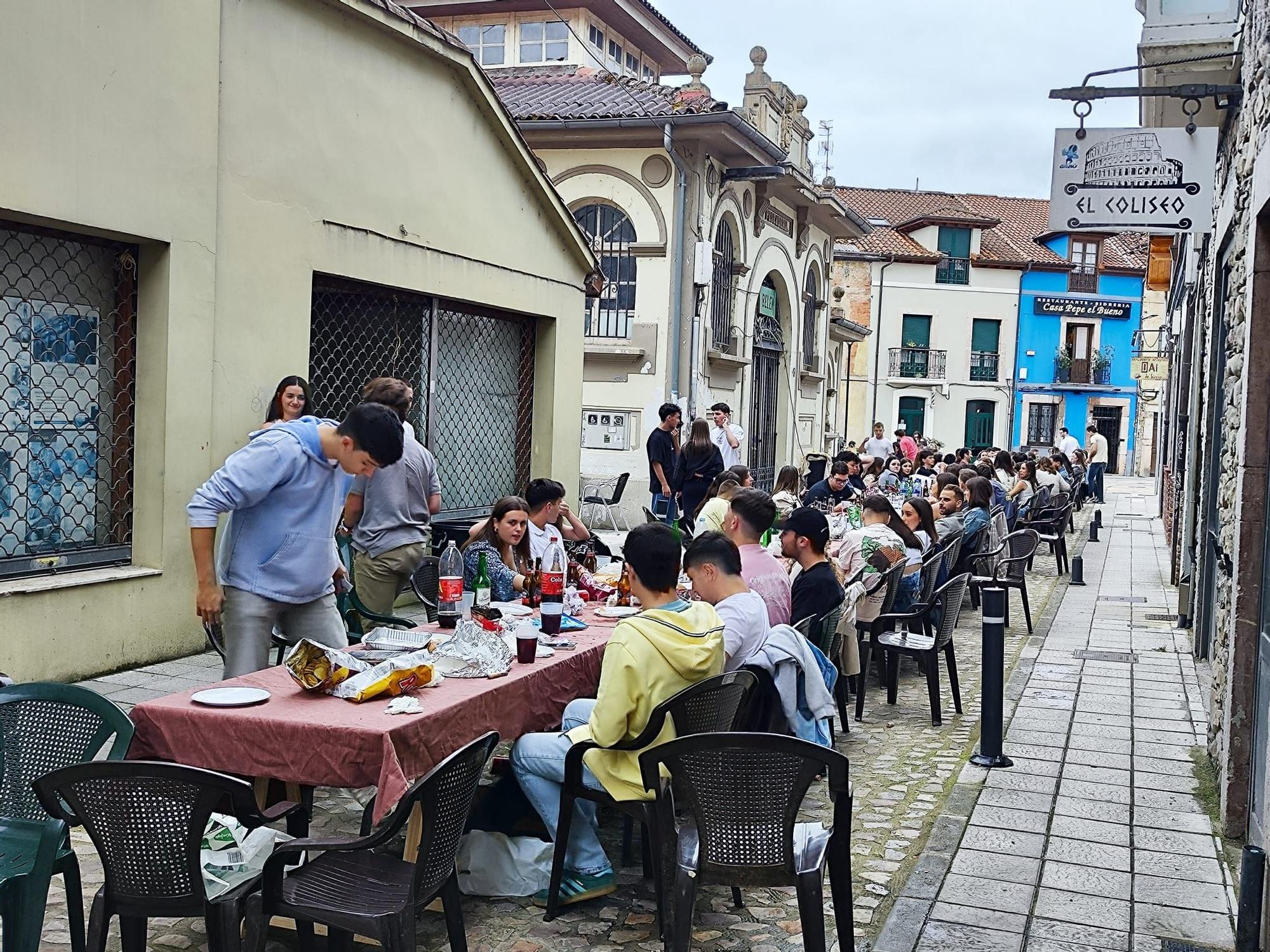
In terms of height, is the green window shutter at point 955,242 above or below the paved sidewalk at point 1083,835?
above

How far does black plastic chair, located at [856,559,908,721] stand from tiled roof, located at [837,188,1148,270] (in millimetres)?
39298

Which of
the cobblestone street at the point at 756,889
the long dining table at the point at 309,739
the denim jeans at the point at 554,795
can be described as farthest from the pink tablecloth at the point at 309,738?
the cobblestone street at the point at 756,889

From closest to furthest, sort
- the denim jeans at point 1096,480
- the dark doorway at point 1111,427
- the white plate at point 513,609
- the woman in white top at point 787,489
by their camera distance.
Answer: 1. the white plate at point 513,609
2. the woman in white top at point 787,489
3. the denim jeans at point 1096,480
4. the dark doorway at point 1111,427

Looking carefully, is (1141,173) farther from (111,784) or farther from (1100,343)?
(1100,343)

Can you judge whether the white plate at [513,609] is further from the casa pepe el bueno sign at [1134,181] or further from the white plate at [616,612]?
the casa pepe el bueno sign at [1134,181]

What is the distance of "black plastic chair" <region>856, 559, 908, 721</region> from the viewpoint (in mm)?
7824

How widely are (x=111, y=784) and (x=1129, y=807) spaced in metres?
4.77

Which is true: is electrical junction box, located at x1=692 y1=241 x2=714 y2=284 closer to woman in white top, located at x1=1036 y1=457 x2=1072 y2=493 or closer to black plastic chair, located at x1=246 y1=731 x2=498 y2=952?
woman in white top, located at x1=1036 y1=457 x2=1072 y2=493

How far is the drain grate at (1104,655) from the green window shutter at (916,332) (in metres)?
37.8

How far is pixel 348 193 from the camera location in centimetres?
935

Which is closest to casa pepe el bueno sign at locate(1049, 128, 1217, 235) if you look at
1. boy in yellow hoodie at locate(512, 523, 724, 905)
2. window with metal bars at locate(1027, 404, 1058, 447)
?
boy in yellow hoodie at locate(512, 523, 724, 905)

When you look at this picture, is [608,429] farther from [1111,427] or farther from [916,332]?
[1111,427]

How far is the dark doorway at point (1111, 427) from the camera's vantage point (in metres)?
49.6

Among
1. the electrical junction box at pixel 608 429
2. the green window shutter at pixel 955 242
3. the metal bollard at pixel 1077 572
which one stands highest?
the green window shutter at pixel 955 242
